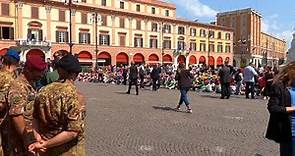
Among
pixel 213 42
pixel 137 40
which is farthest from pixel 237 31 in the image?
pixel 137 40

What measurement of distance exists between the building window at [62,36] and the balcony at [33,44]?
7.77 ft

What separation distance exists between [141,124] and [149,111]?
2.52 metres

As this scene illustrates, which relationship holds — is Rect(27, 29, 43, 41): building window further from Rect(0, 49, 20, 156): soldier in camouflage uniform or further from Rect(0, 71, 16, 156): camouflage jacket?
Rect(0, 71, 16, 156): camouflage jacket

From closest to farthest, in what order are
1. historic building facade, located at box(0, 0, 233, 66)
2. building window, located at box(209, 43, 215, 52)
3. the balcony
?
the balcony
historic building facade, located at box(0, 0, 233, 66)
building window, located at box(209, 43, 215, 52)

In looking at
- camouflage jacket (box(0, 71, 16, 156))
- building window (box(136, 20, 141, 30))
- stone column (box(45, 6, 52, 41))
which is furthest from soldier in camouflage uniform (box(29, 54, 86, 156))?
building window (box(136, 20, 141, 30))

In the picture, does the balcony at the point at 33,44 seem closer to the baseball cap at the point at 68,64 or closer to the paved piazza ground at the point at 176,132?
the paved piazza ground at the point at 176,132

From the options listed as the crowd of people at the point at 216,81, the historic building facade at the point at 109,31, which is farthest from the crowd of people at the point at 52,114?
the historic building facade at the point at 109,31

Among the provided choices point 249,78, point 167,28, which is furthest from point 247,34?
point 249,78

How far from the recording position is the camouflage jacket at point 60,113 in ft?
9.36

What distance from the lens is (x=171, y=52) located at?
246ft

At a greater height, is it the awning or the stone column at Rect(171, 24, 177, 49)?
the stone column at Rect(171, 24, 177, 49)

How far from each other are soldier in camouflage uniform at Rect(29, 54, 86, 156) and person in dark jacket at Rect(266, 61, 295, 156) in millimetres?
2151

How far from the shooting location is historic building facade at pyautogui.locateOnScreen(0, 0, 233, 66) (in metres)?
54.1

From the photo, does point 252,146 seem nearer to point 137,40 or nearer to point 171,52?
point 137,40
